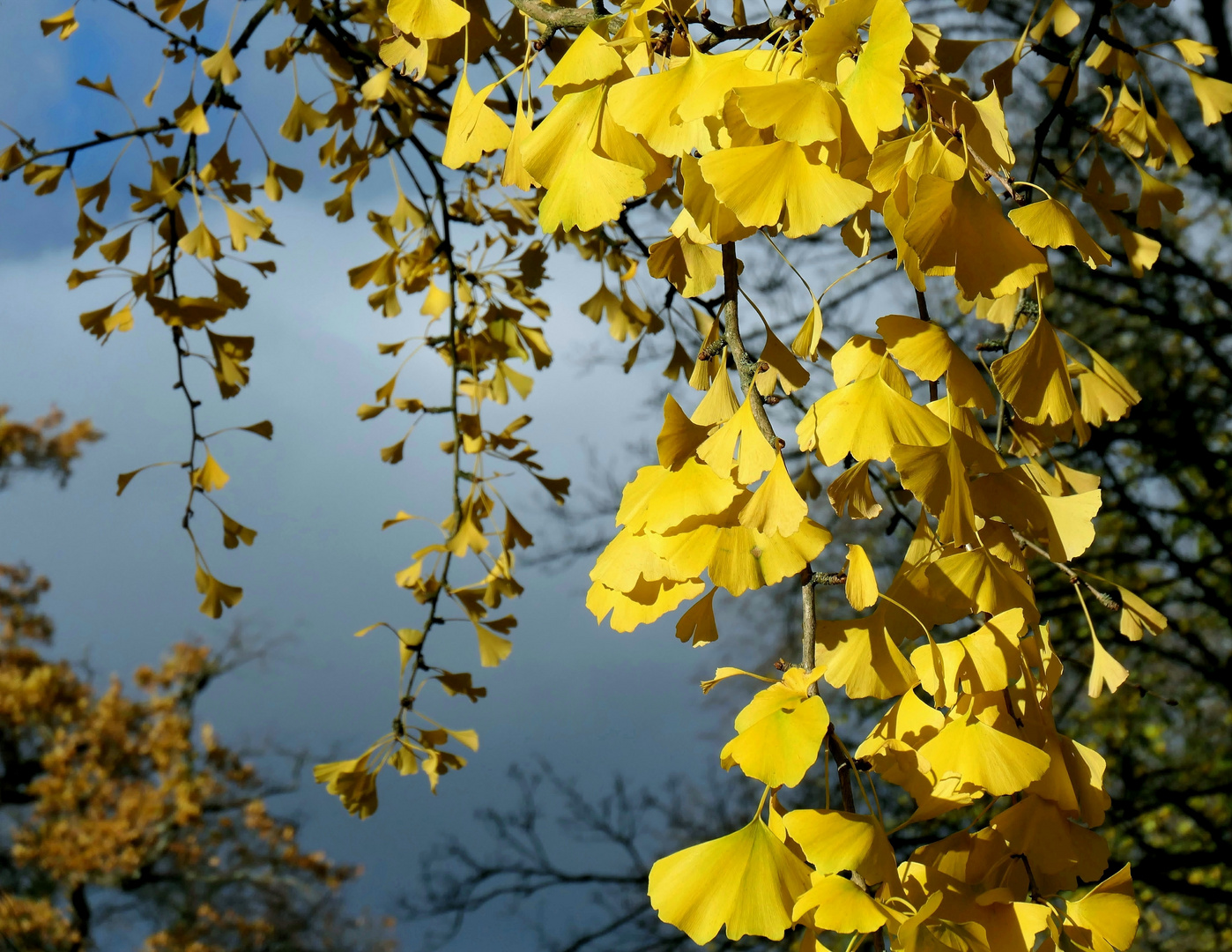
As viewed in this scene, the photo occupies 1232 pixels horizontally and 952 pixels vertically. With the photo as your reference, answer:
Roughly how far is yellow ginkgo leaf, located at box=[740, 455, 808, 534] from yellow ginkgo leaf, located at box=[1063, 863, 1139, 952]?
26 centimetres

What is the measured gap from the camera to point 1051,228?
1.66 ft

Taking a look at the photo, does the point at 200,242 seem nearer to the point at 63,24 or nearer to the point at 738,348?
the point at 63,24

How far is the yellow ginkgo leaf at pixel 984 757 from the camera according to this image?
0.45 meters

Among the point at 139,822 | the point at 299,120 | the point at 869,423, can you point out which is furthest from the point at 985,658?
the point at 139,822

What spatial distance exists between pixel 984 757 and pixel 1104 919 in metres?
0.12

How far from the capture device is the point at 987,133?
0.54 metres

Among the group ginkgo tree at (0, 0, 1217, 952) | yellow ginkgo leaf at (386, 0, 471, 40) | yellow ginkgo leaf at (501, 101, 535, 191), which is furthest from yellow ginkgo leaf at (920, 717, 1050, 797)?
yellow ginkgo leaf at (386, 0, 471, 40)

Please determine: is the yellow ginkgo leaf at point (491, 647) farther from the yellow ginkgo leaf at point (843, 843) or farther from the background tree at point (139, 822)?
the background tree at point (139, 822)

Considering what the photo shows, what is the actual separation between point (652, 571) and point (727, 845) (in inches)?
5.9

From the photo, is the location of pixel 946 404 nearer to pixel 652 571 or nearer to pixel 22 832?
pixel 652 571

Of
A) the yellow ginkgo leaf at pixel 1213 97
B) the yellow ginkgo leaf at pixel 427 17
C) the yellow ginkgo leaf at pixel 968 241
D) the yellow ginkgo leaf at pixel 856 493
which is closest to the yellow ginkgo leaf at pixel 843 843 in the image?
the yellow ginkgo leaf at pixel 856 493

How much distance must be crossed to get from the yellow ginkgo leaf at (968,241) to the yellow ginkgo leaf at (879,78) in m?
0.03

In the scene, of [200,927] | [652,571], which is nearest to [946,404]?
[652,571]

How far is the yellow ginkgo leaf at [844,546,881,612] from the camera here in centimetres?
50
